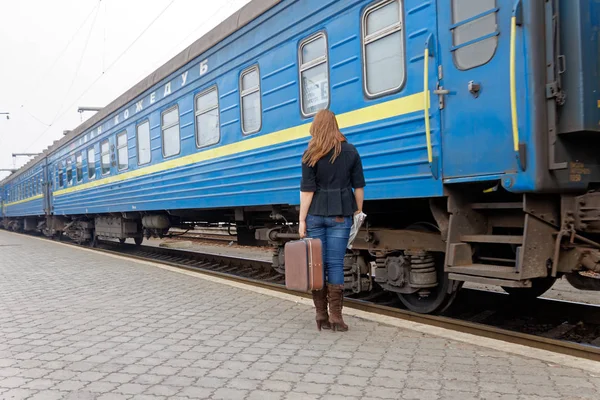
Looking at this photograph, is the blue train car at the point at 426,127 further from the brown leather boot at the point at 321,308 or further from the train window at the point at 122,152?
the train window at the point at 122,152

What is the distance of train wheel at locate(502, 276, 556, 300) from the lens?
4773 millimetres

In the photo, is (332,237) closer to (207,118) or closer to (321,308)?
(321,308)

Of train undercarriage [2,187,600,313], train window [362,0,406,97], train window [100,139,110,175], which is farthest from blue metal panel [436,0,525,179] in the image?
train window [100,139,110,175]

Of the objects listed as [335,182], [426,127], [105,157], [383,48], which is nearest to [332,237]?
[335,182]

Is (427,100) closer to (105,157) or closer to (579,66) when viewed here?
(579,66)

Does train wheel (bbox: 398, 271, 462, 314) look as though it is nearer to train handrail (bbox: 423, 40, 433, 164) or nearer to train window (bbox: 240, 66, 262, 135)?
train handrail (bbox: 423, 40, 433, 164)

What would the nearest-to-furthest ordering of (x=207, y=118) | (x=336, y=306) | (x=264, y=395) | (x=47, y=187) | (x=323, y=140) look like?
(x=264, y=395) < (x=323, y=140) < (x=336, y=306) < (x=207, y=118) < (x=47, y=187)

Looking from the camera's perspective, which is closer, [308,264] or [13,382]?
[13,382]

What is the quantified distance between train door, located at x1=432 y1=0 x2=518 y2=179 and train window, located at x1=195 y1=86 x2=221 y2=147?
4.17 meters

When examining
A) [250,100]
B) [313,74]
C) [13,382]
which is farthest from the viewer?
[250,100]

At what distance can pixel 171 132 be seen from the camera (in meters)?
9.28

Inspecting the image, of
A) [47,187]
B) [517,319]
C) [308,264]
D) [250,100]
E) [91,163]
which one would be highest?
[250,100]

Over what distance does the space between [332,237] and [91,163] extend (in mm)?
11596

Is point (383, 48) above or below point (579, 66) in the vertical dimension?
above
